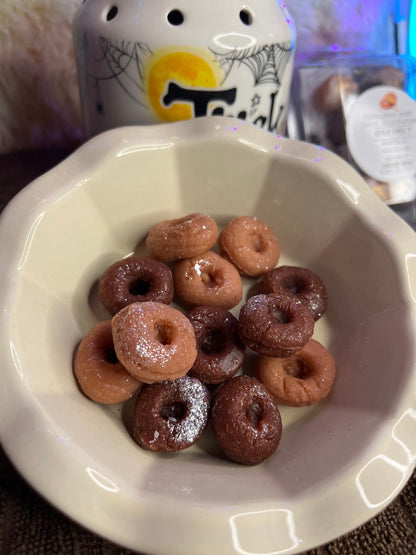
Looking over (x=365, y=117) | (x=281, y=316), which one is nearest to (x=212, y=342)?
(x=281, y=316)

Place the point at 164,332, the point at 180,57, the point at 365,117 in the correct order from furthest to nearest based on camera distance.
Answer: the point at 365,117 → the point at 180,57 → the point at 164,332

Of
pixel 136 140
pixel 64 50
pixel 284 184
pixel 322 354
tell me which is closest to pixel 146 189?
pixel 136 140

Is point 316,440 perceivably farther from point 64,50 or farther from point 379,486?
point 64,50

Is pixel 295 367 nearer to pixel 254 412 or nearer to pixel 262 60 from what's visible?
pixel 254 412

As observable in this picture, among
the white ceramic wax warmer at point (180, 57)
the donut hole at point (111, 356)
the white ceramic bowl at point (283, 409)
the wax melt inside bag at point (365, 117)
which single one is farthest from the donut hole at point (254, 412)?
the wax melt inside bag at point (365, 117)

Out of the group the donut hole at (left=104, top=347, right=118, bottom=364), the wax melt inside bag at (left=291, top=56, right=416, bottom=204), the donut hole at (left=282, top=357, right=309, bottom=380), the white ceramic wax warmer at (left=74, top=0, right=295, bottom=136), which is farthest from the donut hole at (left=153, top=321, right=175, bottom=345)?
the wax melt inside bag at (left=291, top=56, right=416, bottom=204)

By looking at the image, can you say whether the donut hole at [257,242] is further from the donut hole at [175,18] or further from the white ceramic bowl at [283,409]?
the donut hole at [175,18]

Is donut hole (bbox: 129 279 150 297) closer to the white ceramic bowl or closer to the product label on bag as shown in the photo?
the white ceramic bowl
